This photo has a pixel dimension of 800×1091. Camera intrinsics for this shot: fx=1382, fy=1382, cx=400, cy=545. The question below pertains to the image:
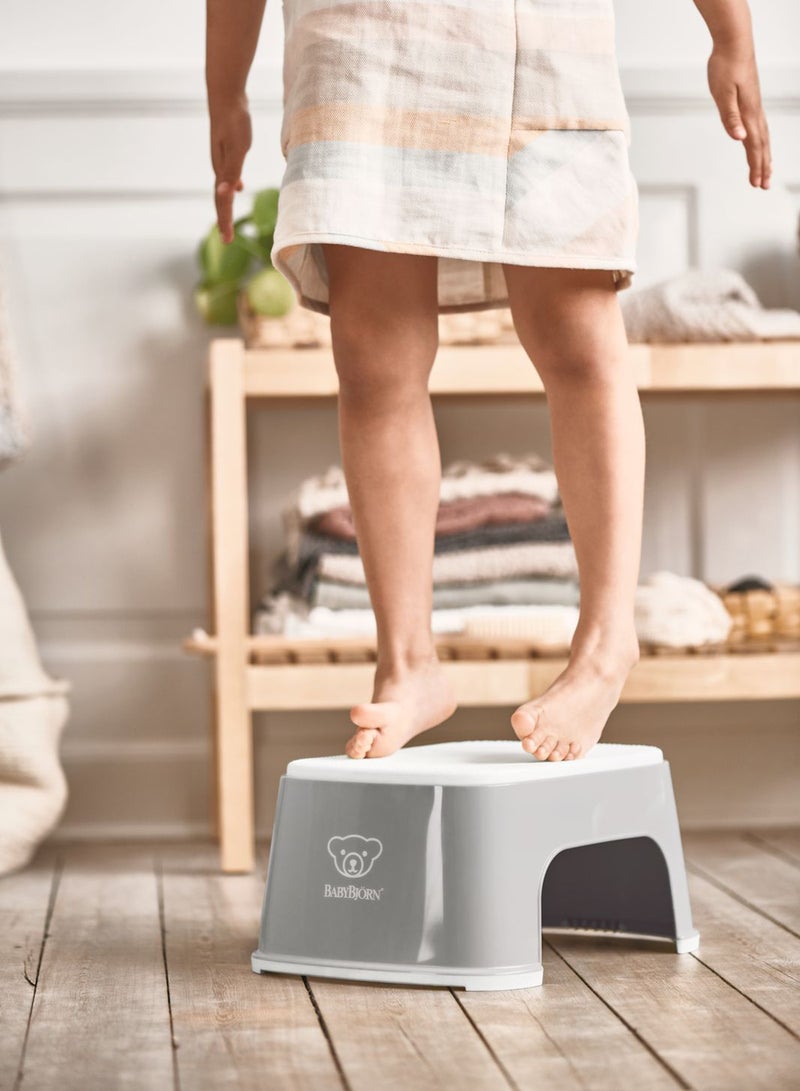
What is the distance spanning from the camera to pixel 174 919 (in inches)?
53.0

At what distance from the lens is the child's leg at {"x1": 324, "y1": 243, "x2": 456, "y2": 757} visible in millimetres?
1187

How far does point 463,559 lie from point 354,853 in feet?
2.21

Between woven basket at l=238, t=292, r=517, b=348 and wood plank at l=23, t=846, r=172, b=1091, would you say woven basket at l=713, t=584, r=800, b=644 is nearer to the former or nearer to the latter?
woven basket at l=238, t=292, r=517, b=348

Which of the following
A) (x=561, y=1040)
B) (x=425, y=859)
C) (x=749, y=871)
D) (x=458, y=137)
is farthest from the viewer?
(x=749, y=871)

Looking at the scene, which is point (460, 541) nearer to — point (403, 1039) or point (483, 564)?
point (483, 564)

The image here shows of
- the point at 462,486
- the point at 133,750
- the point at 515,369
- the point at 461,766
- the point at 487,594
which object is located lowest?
the point at 133,750

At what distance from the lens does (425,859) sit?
3.40ft

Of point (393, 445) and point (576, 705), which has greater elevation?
point (393, 445)

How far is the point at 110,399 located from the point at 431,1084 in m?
1.24

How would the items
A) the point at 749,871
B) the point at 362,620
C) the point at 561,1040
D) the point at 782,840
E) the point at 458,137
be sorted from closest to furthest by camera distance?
1. the point at 561,1040
2. the point at 458,137
3. the point at 749,871
4. the point at 362,620
5. the point at 782,840

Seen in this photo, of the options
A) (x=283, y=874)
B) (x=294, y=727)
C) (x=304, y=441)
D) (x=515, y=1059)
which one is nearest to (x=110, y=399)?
(x=304, y=441)

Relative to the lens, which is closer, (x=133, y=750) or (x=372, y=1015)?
(x=372, y=1015)

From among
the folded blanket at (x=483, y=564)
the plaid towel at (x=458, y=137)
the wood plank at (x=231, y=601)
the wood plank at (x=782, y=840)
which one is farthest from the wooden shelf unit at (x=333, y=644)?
the plaid towel at (x=458, y=137)

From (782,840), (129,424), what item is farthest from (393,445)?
(782,840)
